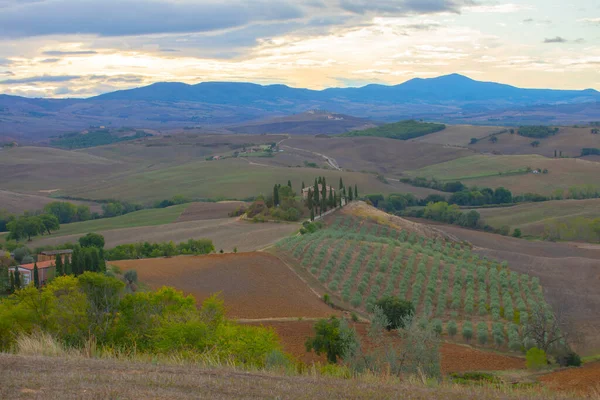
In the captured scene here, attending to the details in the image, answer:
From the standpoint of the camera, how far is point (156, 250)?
55281 mm

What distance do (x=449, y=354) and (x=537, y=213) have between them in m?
65.7

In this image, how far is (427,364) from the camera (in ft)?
66.1

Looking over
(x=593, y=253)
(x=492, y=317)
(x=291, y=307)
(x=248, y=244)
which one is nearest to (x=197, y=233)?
(x=248, y=244)

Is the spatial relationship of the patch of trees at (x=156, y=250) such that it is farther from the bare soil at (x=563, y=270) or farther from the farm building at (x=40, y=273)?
the bare soil at (x=563, y=270)

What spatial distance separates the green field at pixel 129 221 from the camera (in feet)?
263

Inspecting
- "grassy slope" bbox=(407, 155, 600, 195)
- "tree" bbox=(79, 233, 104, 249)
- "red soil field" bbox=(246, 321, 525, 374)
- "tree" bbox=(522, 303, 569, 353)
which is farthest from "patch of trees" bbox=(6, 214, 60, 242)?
"grassy slope" bbox=(407, 155, 600, 195)

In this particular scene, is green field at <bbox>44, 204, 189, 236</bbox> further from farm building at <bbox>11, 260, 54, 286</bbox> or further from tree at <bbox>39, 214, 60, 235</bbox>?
farm building at <bbox>11, 260, 54, 286</bbox>

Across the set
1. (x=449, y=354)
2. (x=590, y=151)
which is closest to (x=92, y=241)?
(x=449, y=354)

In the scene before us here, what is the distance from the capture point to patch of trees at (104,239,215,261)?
5503 cm

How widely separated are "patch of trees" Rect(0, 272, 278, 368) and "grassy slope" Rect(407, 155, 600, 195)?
98362mm

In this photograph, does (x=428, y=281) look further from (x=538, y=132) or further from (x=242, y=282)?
(x=538, y=132)

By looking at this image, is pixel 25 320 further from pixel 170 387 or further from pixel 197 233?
pixel 197 233

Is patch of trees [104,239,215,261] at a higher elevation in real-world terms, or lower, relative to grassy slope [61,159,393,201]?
higher

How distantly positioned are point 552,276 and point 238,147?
144570 millimetres
